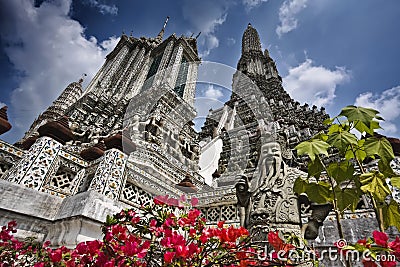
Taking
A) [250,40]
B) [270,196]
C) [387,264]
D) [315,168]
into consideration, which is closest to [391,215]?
[387,264]

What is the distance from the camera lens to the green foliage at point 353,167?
1.11 meters

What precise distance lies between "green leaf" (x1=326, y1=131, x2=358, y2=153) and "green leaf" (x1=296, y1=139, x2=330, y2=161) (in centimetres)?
4

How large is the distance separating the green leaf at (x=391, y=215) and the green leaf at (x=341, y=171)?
0.20 metres

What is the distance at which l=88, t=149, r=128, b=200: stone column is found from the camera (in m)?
3.09

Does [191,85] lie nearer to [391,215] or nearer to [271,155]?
[271,155]

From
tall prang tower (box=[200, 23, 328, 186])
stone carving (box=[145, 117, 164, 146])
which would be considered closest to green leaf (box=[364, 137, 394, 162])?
tall prang tower (box=[200, 23, 328, 186])

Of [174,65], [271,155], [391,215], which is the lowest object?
[391,215]

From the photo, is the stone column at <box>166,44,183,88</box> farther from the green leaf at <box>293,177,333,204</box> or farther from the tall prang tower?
the green leaf at <box>293,177,333,204</box>

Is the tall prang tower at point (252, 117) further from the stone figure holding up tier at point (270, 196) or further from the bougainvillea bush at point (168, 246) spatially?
the bougainvillea bush at point (168, 246)

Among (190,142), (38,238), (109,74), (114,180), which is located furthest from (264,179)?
(109,74)

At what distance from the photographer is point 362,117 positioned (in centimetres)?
120

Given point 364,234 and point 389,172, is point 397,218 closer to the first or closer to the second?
point 389,172

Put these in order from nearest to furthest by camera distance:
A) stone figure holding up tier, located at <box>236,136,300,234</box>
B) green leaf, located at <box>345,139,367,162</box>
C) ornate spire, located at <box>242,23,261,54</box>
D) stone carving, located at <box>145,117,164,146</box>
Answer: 1. green leaf, located at <box>345,139,367,162</box>
2. stone figure holding up tier, located at <box>236,136,300,234</box>
3. stone carving, located at <box>145,117,164,146</box>
4. ornate spire, located at <box>242,23,261,54</box>

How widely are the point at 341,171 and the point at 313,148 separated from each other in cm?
24
